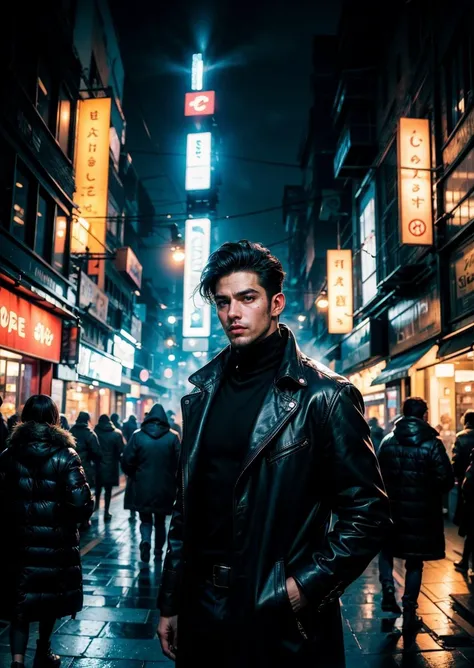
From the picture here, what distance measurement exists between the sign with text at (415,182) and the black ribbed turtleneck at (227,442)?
11.0 m

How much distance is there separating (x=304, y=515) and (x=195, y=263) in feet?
91.7

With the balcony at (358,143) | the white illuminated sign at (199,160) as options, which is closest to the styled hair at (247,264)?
the balcony at (358,143)

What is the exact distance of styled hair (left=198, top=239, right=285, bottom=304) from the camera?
248 cm

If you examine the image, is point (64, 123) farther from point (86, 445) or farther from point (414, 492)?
point (414, 492)

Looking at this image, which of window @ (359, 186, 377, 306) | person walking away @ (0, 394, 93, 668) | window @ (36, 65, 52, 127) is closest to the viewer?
person walking away @ (0, 394, 93, 668)

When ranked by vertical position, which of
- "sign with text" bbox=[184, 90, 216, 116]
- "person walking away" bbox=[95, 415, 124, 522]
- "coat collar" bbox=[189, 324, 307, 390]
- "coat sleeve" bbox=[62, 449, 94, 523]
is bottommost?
"person walking away" bbox=[95, 415, 124, 522]

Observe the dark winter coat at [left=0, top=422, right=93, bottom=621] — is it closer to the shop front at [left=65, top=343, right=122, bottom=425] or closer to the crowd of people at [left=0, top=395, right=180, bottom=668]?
the crowd of people at [left=0, top=395, right=180, bottom=668]

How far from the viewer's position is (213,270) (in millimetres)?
2537

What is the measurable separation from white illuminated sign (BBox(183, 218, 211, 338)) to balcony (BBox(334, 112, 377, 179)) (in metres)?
9.47

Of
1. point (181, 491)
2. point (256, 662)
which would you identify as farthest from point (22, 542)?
point (256, 662)

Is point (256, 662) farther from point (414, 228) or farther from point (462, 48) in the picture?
point (462, 48)

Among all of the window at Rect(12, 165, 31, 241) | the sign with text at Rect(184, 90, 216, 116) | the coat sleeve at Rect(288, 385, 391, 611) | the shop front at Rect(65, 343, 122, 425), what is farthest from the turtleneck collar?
the sign with text at Rect(184, 90, 216, 116)

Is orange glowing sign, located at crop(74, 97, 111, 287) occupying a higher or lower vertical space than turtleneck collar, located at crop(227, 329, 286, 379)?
higher

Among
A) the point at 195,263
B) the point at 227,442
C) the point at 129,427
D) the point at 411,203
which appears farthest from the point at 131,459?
the point at 195,263
